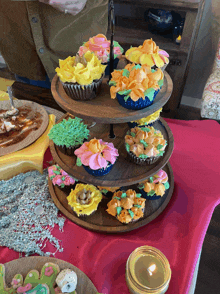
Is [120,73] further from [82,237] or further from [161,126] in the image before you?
[82,237]

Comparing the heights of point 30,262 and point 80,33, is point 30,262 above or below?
below

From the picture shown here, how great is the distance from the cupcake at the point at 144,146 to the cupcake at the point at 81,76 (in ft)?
1.04

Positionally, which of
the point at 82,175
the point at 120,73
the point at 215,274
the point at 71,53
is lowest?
the point at 215,274

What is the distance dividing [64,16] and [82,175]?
1.49 meters

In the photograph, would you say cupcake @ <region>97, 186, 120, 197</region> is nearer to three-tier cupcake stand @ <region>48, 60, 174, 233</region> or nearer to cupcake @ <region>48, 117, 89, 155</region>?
three-tier cupcake stand @ <region>48, 60, 174, 233</region>

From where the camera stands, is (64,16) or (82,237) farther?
(64,16)

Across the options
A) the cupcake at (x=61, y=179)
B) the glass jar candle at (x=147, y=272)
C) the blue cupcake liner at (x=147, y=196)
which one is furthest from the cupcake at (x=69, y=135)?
the glass jar candle at (x=147, y=272)

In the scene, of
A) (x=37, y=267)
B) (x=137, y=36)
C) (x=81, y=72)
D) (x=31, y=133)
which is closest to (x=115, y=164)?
(x=81, y=72)

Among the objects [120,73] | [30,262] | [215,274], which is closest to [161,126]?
[120,73]

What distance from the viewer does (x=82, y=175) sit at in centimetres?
106

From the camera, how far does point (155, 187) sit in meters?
1.30

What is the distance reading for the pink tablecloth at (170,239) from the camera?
109 centimetres

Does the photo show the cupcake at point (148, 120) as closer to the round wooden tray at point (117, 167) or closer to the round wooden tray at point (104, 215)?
the round wooden tray at point (117, 167)

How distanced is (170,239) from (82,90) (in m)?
0.92
